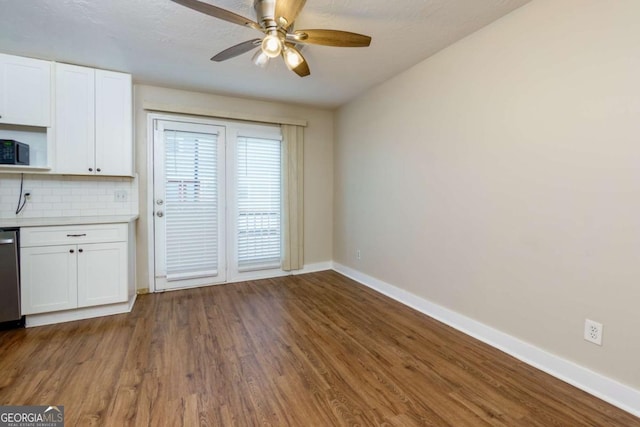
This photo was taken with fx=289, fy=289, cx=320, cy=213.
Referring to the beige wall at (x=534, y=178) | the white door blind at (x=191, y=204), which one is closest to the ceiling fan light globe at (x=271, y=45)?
the beige wall at (x=534, y=178)

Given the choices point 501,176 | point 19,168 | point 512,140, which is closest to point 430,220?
point 501,176

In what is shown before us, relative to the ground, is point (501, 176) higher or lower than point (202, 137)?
lower

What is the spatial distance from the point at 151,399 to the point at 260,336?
90 centimetres

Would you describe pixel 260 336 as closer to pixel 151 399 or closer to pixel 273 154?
pixel 151 399

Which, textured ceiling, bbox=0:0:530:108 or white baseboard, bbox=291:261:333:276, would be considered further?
white baseboard, bbox=291:261:333:276

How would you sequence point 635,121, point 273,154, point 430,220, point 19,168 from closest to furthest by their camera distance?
1. point 635,121
2. point 19,168
3. point 430,220
4. point 273,154

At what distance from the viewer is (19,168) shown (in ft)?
8.80

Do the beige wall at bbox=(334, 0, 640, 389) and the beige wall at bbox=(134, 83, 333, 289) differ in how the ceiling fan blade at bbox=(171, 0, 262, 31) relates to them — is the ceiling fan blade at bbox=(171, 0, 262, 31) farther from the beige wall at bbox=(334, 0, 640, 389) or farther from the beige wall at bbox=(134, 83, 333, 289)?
the beige wall at bbox=(134, 83, 333, 289)

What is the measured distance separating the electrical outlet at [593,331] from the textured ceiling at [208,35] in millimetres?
2153

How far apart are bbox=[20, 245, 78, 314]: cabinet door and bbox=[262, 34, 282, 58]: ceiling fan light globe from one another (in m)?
2.47

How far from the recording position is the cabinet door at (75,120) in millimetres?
2797

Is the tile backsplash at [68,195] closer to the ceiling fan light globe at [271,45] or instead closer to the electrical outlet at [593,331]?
the ceiling fan light globe at [271,45]

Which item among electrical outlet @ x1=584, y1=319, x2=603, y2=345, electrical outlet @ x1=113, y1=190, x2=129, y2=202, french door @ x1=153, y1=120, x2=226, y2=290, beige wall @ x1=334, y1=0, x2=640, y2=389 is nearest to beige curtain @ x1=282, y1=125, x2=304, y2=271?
french door @ x1=153, y1=120, x2=226, y2=290

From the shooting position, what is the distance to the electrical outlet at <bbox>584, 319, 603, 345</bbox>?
173 cm
